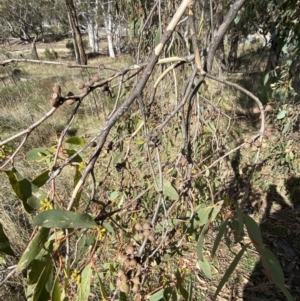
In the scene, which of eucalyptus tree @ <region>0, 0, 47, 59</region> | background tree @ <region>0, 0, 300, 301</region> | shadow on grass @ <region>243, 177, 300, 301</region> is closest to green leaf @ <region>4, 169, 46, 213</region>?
background tree @ <region>0, 0, 300, 301</region>

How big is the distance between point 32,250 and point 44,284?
0.20 ft

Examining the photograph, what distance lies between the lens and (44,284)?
1.28ft

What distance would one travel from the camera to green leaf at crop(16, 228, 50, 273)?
1.16 ft

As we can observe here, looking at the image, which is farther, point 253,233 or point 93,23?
point 93,23

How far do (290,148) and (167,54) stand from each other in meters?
1.19

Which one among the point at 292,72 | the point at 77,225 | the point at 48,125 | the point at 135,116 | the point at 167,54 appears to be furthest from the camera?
the point at 48,125

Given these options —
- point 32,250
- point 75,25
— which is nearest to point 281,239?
point 32,250

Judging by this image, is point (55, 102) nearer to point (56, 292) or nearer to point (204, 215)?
point (56, 292)

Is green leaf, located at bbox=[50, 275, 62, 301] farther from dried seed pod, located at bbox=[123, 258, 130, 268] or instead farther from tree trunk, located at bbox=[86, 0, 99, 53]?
tree trunk, located at bbox=[86, 0, 99, 53]

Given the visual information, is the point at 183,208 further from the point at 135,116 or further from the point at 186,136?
the point at 135,116

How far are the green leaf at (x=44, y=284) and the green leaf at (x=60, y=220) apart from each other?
0.09 m

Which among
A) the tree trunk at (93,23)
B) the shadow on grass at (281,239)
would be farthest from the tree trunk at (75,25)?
the tree trunk at (93,23)

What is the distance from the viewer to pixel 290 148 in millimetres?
1919

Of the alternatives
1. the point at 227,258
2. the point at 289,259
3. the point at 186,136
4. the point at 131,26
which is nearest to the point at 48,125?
the point at 131,26
